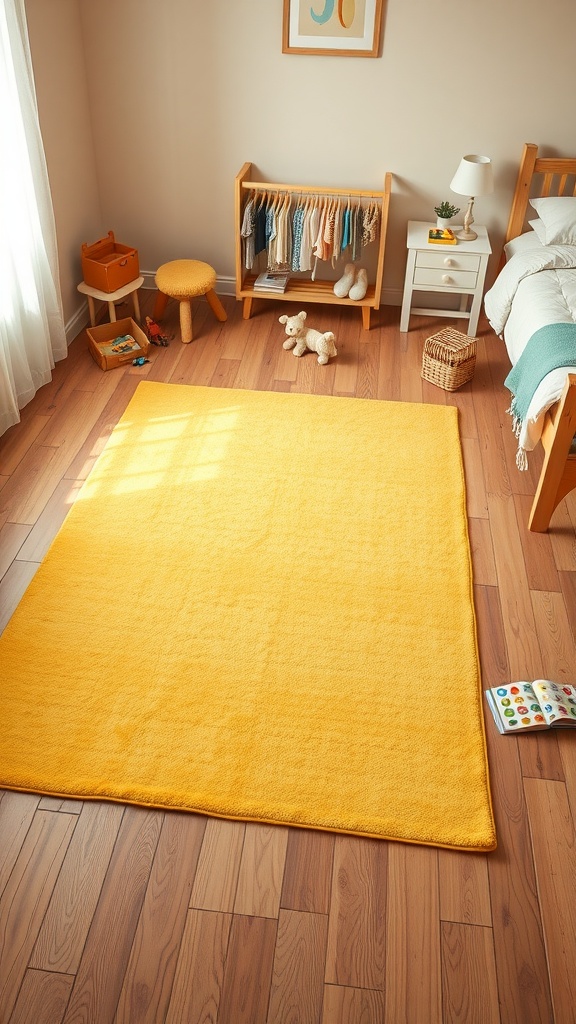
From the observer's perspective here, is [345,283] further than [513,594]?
Yes

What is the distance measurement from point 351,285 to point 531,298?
102 centimetres

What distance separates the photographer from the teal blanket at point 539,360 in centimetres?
292

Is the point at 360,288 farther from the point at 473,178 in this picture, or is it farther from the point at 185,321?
the point at 185,321

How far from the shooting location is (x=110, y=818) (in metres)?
2.08

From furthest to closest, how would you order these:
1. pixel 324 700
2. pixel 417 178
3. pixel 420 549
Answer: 1. pixel 417 178
2. pixel 420 549
3. pixel 324 700

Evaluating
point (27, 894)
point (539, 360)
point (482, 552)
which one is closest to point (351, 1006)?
point (27, 894)

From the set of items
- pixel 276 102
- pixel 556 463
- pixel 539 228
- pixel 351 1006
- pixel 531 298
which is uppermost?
pixel 276 102

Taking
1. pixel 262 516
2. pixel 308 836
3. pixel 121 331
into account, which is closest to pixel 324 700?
pixel 308 836

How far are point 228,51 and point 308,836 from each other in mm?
3473

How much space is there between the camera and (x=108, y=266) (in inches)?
152

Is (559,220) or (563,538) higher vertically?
(559,220)

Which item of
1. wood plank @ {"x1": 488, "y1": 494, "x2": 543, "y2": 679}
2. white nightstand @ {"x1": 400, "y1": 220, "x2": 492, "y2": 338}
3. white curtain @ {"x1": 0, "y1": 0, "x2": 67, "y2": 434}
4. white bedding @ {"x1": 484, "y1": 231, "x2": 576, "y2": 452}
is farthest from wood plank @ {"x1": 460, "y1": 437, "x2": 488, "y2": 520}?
white curtain @ {"x1": 0, "y1": 0, "x2": 67, "y2": 434}

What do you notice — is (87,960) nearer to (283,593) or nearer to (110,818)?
(110,818)

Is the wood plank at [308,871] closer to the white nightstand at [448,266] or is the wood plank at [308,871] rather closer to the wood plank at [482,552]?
the wood plank at [482,552]
